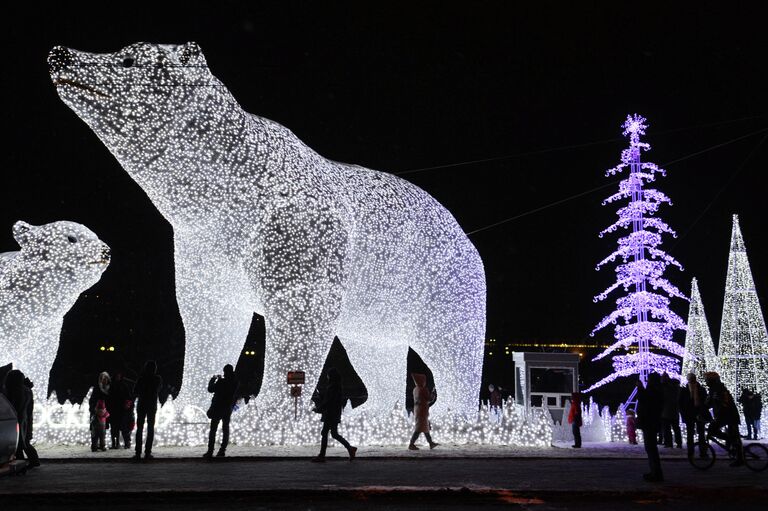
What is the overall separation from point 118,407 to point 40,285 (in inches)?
101

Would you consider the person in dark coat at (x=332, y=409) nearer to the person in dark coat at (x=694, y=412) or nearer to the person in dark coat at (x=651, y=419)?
the person in dark coat at (x=651, y=419)

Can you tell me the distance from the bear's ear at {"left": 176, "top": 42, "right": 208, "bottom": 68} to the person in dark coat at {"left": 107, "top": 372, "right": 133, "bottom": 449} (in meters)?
4.12

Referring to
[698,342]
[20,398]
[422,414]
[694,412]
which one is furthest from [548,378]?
[698,342]

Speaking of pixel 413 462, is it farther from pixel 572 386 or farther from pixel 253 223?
pixel 572 386

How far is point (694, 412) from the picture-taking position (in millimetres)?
10219

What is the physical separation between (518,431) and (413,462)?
9.67 ft

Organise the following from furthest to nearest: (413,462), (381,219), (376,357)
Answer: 1. (376,357)
2. (381,219)
3. (413,462)

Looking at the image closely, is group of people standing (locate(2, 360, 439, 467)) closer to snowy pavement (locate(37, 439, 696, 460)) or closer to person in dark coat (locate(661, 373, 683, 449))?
snowy pavement (locate(37, 439, 696, 460))

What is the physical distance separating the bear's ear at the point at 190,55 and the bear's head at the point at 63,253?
3770mm

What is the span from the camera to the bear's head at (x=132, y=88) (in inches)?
371

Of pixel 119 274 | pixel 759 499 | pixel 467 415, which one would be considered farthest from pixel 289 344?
pixel 119 274

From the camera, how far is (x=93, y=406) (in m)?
10.2

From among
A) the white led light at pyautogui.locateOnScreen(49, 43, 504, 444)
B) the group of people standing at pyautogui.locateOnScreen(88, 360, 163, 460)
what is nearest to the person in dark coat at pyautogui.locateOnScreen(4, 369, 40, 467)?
the group of people standing at pyautogui.locateOnScreen(88, 360, 163, 460)

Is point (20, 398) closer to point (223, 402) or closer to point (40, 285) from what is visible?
point (223, 402)
